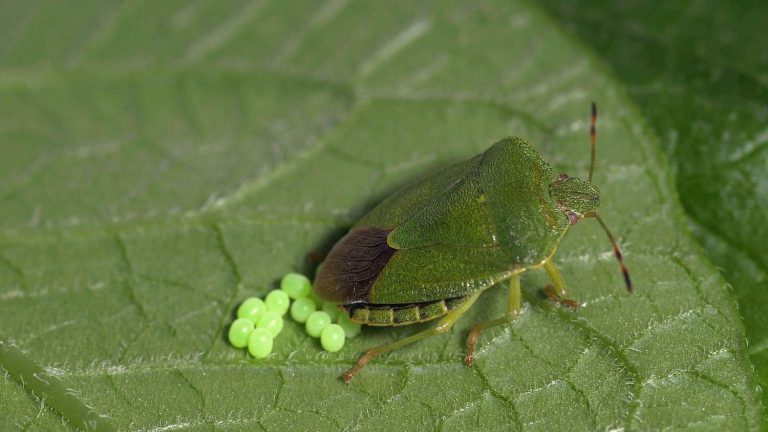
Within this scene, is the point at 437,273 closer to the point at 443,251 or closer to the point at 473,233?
the point at 443,251

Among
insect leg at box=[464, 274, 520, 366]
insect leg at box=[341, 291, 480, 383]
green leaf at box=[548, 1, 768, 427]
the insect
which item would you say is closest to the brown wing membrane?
the insect

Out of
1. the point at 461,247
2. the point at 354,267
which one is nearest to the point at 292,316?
the point at 354,267

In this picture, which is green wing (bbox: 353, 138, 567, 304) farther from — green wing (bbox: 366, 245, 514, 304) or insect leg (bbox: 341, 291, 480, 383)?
insect leg (bbox: 341, 291, 480, 383)

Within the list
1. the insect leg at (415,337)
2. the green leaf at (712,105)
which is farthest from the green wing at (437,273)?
the green leaf at (712,105)

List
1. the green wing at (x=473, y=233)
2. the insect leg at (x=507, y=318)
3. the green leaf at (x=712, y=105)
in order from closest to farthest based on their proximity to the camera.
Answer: the green wing at (x=473, y=233) < the insect leg at (x=507, y=318) < the green leaf at (x=712, y=105)

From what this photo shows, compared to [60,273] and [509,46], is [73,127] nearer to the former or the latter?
[60,273]

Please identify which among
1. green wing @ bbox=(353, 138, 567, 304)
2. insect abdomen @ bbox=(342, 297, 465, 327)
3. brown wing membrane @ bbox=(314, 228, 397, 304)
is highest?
green wing @ bbox=(353, 138, 567, 304)

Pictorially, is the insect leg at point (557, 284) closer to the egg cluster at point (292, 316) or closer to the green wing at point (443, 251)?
the green wing at point (443, 251)
